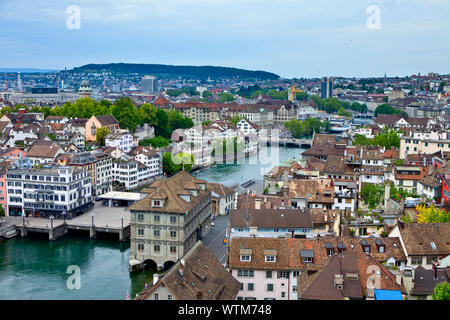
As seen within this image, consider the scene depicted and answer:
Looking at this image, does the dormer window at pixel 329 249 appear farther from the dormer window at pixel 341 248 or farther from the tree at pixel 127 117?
the tree at pixel 127 117

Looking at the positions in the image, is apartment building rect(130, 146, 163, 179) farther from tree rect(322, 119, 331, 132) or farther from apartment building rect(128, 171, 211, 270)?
tree rect(322, 119, 331, 132)

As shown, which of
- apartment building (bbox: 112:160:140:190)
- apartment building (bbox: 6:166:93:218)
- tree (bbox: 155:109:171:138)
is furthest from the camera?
tree (bbox: 155:109:171:138)

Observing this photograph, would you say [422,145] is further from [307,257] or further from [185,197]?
[307,257]

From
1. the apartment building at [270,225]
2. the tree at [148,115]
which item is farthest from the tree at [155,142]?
the apartment building at [270,225]

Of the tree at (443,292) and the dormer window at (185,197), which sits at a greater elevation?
the tree at (443,292)

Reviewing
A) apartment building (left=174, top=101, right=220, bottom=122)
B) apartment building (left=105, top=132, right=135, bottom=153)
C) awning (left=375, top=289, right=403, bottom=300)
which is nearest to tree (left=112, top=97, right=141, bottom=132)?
apartment building (left=105, top=132, right=135, bottom=153)

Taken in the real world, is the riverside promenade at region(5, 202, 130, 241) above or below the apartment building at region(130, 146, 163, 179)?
below

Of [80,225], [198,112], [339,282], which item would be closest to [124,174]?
[80,225]
